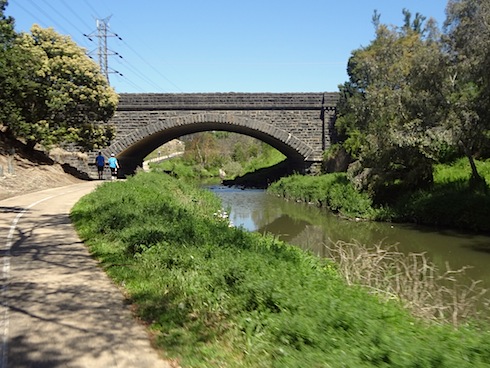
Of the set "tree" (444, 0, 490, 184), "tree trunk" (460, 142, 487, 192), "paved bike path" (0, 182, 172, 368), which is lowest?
"paved bike path" (0, 182, 172, 368)

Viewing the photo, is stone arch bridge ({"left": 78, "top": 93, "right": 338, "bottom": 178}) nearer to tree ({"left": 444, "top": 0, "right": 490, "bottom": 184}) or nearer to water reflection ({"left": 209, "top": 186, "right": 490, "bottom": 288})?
water reflection ({"left": 209, "top": 186, "right": 490, "bottom": 288})

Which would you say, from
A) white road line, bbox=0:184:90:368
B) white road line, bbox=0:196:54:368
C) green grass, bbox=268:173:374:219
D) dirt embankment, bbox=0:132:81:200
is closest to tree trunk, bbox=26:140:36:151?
dirt embankment, bbox=0:132:81:200

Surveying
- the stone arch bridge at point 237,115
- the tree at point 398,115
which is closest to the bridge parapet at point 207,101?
the stone arch bridge at point 237,115

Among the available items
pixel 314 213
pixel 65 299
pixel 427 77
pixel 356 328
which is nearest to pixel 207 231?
pixel 65 299

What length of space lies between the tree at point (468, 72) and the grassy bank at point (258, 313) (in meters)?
10.6

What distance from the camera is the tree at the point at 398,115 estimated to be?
55.9ft

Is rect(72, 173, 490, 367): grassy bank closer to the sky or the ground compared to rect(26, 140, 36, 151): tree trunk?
closer to the ground

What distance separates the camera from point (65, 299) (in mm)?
5594

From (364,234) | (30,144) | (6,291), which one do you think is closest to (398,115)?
(364,234)

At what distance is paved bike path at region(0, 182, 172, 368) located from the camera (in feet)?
13.5

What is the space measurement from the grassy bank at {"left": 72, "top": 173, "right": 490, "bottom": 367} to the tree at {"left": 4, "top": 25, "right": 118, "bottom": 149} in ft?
54.3

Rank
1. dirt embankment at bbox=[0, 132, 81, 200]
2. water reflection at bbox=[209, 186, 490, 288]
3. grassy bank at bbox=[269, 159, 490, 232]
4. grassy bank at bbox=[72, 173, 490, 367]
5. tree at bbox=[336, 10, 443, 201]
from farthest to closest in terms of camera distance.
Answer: dirt embankment at bbox=[0, 132, 81, 200]
grassy bank at bbox=[269, 159, 490, 232]
tree at bbox=[336, 10, 443, 201]
water reflection at bbox=[209, 186, 490, 288]
grassy bank at bbox=[72, 173, 490, 367]

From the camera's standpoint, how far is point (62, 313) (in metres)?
5.12

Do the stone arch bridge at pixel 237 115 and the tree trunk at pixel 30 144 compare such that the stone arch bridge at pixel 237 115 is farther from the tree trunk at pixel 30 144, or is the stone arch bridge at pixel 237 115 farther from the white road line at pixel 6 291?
the white road line at pixel 6 291
